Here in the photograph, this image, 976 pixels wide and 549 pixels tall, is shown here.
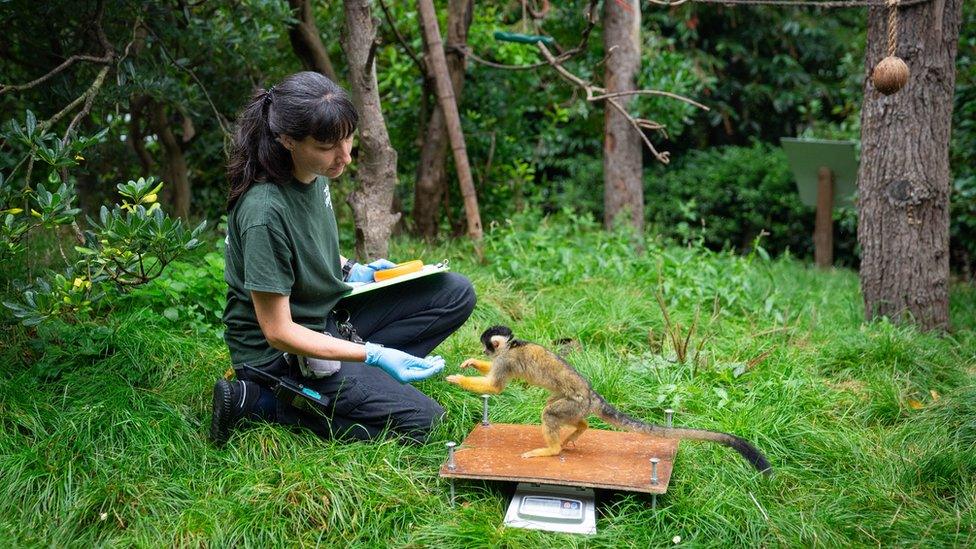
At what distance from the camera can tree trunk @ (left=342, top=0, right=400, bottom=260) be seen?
536 centimetres

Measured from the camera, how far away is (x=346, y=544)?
10.4 feet

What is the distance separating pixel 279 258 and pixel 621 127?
18.9 feet

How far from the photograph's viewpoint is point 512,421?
4.10 metres

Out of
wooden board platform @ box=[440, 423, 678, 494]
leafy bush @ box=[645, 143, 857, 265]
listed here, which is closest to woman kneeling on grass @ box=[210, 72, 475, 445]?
wooden board platform @ box=[440, 423, 678, 494]

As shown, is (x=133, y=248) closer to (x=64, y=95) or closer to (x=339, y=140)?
(x=339, y=140)

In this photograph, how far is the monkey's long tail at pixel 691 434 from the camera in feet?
10.8

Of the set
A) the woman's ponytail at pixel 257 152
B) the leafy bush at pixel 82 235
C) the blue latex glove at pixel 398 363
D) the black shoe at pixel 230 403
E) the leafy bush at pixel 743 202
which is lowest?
the leafy bush at pixel 743 202

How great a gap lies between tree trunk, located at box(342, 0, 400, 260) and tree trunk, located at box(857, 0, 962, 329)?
3021 mm

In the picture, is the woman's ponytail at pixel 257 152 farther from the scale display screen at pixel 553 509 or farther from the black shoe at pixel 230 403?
the scale display screen at pixel 553 509

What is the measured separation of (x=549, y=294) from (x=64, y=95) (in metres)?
3.15

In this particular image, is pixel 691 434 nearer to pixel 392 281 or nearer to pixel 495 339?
pixel 495 339

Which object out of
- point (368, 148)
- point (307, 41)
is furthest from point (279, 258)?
point (307, 41)

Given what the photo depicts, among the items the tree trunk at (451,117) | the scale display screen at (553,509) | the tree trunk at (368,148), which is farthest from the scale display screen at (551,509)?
the tree trunk at (451,117)

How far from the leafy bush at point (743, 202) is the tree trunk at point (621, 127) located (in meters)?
2.53
